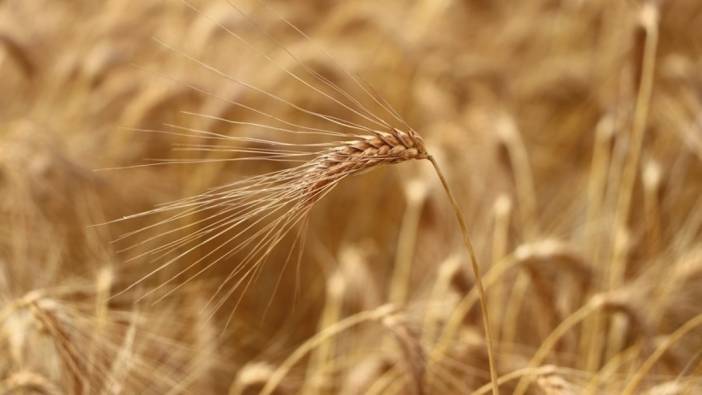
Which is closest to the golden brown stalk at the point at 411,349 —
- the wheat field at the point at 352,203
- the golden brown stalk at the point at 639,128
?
the wheat field at the point at 352,203

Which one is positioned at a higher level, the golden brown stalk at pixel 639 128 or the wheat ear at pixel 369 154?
the wheat ear at pixel 369 154

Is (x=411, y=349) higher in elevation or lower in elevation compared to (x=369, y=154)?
lower

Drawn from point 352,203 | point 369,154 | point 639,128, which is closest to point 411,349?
point 369,154

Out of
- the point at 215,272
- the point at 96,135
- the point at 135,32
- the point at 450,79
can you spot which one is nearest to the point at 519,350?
the point at 215,272

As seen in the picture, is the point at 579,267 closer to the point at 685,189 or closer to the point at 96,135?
the point at 685,189

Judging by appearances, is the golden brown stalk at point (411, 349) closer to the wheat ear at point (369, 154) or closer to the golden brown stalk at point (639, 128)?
the wheat ear at point (369, 154)

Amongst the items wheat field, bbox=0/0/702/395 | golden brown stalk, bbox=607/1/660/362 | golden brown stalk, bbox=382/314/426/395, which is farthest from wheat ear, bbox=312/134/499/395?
golden brown stalk, bbox=607/1/660/362

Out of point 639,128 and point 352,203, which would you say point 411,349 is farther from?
point 352,203

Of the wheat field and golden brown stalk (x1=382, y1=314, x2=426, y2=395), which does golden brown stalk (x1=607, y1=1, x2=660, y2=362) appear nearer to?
the wheat field
